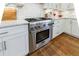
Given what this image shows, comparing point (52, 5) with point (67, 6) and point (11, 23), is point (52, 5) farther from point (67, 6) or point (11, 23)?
point (11, 23)

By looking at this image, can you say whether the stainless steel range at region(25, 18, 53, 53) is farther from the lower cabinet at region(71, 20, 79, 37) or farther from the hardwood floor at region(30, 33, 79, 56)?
the lower cabinet at region(71, 20, 79, 37)

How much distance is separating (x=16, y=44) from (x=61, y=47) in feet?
1.44

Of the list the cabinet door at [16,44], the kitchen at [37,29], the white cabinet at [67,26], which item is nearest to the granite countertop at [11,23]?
the kitchen at [37,29]

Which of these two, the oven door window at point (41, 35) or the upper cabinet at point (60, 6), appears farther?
the oven door window at point (41, 35)

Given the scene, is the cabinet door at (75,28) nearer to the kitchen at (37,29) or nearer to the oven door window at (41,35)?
the kitchen at (37,29)

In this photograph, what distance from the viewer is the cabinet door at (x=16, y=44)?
41.5 inches

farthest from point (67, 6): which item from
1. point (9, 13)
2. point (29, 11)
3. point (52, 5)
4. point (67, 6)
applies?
point (9, 13)

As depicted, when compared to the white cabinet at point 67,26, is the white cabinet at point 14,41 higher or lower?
lower

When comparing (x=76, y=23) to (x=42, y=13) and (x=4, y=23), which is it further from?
(x=4, y=23)

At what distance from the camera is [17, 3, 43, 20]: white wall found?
1002mm

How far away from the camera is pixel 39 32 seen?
1136mm

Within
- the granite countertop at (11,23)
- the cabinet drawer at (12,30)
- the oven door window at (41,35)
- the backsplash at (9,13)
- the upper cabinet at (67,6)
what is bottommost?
the oven door window at (41,35)

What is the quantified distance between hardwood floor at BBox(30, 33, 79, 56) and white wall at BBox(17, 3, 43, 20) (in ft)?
1.04

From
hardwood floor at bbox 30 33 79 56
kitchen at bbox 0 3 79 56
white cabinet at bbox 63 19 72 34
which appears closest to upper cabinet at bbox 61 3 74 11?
kitchen at bbox 0 3 79 56
